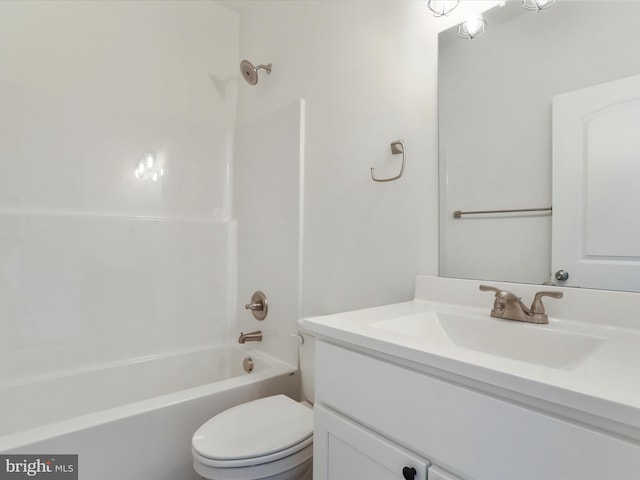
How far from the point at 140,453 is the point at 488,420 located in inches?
47.5

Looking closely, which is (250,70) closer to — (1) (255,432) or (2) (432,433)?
(1) (255,432)

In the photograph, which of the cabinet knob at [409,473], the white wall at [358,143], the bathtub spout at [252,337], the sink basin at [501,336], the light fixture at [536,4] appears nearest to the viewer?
the cabinet knob at [409,473]

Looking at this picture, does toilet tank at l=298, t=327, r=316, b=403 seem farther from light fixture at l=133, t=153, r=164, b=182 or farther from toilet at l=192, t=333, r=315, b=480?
light fixture at l=133, t=153, r=164, b=182

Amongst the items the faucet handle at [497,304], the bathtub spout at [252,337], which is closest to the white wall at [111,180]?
the bathtub spout at [252,337]

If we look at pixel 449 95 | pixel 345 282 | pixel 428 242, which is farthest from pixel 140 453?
pixel 449 95

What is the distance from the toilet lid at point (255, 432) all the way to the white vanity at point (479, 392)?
8.3 inches

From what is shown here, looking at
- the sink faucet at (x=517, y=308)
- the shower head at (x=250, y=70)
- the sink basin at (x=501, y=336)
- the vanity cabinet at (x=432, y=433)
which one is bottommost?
the vanity cabinet at (x=432, y=433)

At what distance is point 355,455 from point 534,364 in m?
0.45

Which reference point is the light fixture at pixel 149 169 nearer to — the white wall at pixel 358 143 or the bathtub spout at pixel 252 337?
the white wall at pixel 358 143

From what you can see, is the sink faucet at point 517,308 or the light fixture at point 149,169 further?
the light fixture at point 149,169

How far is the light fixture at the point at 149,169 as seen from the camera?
6.19ft

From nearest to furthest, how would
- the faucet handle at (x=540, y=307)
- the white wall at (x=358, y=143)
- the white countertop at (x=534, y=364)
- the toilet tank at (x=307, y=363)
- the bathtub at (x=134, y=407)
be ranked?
1. the white countertop at (x=534, y=364)
2. the faucet handle at (x=540, y=307)
3. the bathtub at (x=134, y=407)
4. the white wall at (x=358, y=143)
5. the toilet tank at (x=307, y=363)

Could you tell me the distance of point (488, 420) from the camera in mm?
571

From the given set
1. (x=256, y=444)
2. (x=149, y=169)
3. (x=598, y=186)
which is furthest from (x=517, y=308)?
(x=149, y=169)
